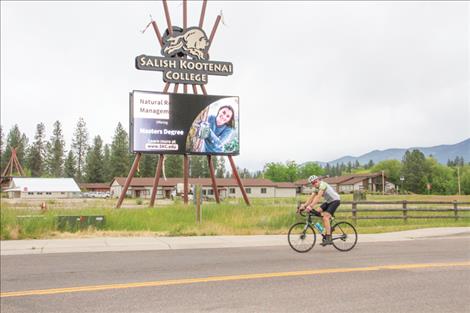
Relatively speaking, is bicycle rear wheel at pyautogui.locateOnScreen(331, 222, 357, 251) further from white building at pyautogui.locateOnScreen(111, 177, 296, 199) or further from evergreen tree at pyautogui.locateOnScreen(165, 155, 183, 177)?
evergreen tree at pyautogui.locateOnScreen(165, 155, 183, 177)

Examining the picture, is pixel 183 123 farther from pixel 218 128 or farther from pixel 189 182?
pixel 189 182

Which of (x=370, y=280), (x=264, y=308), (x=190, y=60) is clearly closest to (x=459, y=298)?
(x=370, y=280)

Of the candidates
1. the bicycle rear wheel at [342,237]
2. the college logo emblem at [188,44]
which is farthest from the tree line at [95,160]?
the bicycle rear wheel at [342,237]

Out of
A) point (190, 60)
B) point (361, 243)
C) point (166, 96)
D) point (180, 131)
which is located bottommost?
point (361, 243)

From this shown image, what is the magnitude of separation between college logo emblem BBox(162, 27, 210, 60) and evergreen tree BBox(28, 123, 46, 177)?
3759 inches

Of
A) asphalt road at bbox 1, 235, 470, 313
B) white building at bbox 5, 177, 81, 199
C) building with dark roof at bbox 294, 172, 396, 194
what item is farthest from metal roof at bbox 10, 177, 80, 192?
asphalt road at bbox 1, 235, 470, 313

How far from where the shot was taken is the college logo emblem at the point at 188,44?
88.9ft

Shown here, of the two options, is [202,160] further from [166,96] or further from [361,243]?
[361,243]

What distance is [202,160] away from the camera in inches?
4870

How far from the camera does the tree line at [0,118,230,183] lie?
100375 millimetres

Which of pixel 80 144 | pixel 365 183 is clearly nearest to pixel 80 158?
pixel 80 144

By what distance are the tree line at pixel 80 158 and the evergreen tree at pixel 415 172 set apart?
167ft

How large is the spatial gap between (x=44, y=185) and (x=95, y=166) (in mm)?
24364

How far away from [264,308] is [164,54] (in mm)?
22888
